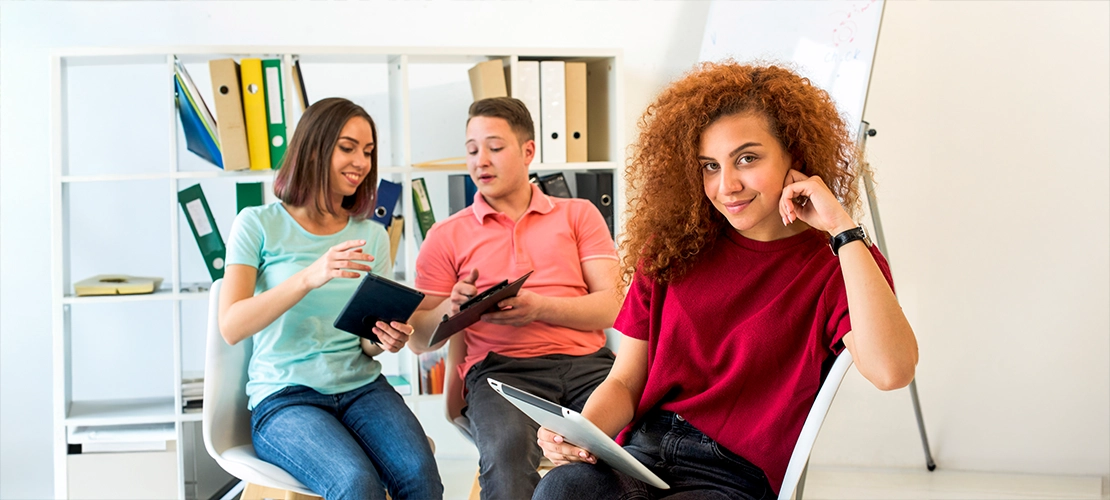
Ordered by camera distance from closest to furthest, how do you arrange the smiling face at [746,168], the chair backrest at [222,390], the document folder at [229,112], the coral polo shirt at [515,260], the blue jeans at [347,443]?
the smiling face at [746,168] → the blue jeans at [347,443] → the chair backrest at [222,390] → the coral polo shirt at [515,260] → the document folder at [229,112]

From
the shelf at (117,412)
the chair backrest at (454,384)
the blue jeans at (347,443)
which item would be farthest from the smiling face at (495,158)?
the shelf at (117,412)

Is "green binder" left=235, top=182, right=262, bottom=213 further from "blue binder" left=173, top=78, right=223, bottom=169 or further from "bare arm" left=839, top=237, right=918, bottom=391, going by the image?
"bare arm" left=839, top=237, right=918, bottom=391

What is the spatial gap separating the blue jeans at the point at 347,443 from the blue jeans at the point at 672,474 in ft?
1.88

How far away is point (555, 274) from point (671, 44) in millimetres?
1316

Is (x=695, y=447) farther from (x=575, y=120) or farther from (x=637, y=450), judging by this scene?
(x=575, y=120)

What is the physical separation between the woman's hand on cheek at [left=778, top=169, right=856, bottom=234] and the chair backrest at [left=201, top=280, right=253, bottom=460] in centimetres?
129

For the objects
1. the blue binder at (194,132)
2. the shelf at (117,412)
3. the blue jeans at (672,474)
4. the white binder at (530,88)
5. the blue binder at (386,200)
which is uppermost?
the white binder at (530,88)

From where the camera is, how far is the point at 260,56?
2.67m

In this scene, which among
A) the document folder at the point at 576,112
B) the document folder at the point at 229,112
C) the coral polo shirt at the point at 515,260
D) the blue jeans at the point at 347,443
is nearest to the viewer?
the blue jeans at the point at 347,443

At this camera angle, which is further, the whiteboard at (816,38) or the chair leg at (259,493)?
the whiteboard at (816,38)

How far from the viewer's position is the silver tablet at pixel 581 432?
1119 millimetres

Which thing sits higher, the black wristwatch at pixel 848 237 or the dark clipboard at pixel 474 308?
the black wristwatch at pixel 848 237

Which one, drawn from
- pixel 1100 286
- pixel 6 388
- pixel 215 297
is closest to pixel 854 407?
pixel 1100 286

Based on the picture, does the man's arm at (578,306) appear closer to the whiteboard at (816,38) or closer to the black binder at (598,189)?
the black binder at (598,189)
